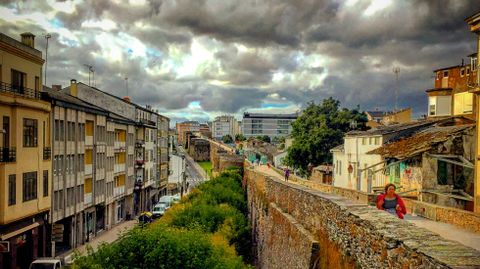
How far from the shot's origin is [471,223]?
13.4 metres

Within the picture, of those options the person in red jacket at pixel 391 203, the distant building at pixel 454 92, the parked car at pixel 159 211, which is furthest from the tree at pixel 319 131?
the person in red jacket at pixel 391 203

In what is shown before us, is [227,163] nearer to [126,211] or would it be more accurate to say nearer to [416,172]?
[126,211]

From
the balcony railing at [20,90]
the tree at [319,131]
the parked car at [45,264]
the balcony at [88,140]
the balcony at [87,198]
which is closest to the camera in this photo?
the parked car at [45,264]

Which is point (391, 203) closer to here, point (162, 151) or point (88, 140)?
point (88, 140)

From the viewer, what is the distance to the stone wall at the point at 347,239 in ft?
19.8

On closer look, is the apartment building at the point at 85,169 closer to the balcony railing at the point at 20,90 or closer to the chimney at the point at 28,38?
the balcony railing at the point at 20,90

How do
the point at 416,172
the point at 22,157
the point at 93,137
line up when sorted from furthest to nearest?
the point at 93,137 < the point at 22,157 < the point at 416,172

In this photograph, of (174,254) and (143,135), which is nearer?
(174,254)

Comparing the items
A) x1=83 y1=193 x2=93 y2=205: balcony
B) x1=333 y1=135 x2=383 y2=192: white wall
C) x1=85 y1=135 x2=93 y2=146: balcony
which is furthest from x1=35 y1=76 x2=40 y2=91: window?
x1=333 y1=135 x2=383 y2=192: white wall

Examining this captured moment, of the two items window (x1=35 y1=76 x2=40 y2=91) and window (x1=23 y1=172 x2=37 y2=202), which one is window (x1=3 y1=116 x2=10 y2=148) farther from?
window (x1=35 y1=76 x2=40 y2=91)

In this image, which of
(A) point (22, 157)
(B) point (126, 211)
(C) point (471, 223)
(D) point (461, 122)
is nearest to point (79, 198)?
(A) point (22, 157)

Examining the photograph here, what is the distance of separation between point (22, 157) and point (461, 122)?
24.5m

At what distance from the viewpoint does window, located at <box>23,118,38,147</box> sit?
2859cm

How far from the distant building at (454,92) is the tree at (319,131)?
1195cm
